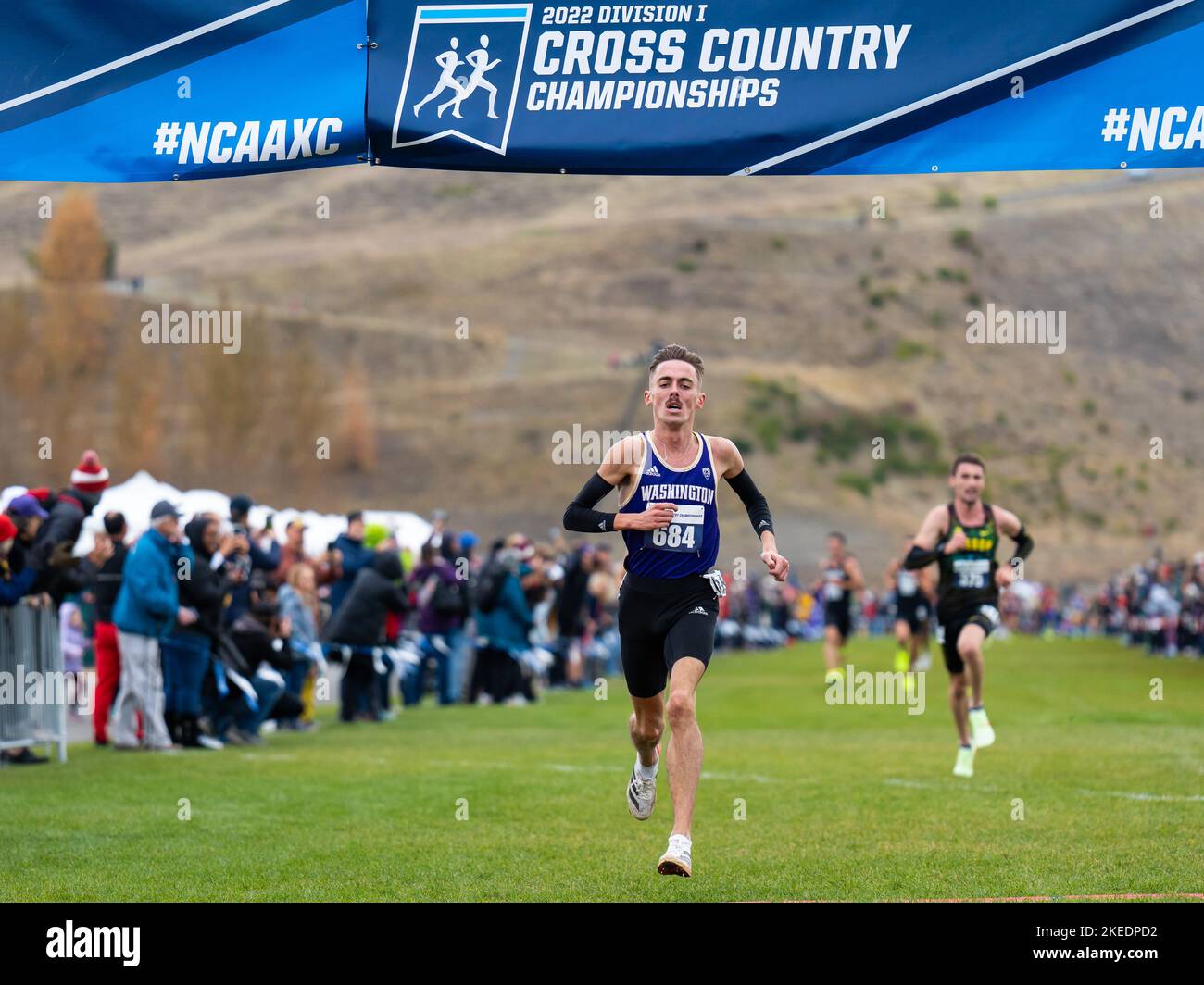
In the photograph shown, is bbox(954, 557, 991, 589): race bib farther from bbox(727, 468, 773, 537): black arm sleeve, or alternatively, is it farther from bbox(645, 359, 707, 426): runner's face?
bbox(645, 359, 707, 426): runner's face

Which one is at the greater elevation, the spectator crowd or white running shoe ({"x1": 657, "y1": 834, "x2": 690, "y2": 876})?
the spectator crowd

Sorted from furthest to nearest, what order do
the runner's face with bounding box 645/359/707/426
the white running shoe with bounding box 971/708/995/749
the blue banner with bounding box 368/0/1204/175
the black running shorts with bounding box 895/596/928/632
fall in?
the black running shorts with bounding box 895/596/928/632 → the white running shoe with bounding box 971/708/995/749 → the runner's face with bounding box 645/359/707/426 → the blue banner with bounding box 368/0/1204/175

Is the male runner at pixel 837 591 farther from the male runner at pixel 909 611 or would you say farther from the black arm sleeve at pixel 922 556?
the black arm sleeve at pixel 922 556

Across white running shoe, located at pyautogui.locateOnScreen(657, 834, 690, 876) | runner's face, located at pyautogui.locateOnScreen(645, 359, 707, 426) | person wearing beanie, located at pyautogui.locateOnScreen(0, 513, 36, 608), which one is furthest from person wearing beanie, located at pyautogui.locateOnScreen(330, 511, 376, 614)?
white running shoe, located at pyautogui.locateOnScreen(657, 834, 690, 876)

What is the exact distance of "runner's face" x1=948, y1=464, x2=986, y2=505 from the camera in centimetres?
1430

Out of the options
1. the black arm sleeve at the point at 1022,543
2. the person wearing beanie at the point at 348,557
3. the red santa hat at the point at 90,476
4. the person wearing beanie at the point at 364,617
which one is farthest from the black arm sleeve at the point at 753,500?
the person wearing beanie at the point at 348,557

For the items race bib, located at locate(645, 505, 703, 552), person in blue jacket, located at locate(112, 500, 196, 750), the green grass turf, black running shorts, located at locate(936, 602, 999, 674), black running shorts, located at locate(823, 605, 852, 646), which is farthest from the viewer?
black running shorts, located at locate(823, 605, 852, 646)

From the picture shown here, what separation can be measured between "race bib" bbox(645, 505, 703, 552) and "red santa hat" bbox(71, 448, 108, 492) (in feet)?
29.0

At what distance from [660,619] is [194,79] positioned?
11.5 ft

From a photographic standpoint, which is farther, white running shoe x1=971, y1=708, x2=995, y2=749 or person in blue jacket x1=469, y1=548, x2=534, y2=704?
person in blue jacket x1=469, y1=548, x2=534, y2=704

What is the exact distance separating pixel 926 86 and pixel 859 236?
140047 mm

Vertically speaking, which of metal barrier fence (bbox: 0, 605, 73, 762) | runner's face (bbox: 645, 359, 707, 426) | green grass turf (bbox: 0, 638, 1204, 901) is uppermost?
runner's face (bbox: 645, 359, 707, 426)
